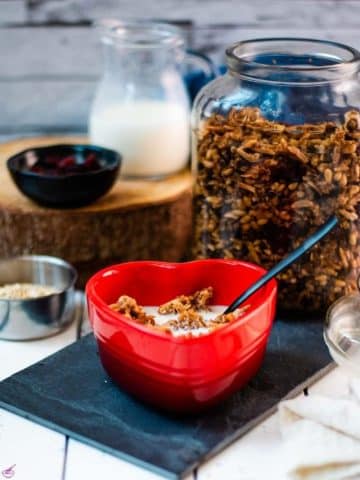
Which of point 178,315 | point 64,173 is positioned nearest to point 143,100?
point 64,173

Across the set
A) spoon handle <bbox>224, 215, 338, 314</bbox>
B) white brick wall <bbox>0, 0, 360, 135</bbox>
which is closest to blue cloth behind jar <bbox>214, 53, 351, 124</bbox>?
spoon handle <bbox>224, 215, 338, 314</bbox>

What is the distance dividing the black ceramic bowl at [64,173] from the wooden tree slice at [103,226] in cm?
2

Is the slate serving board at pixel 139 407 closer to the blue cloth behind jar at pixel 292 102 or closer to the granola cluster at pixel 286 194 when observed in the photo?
the granola cluster at pixel 286 194

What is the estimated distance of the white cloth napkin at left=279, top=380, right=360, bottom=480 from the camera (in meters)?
0.79

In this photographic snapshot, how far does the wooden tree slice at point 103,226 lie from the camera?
1.15 meters

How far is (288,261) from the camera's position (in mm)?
962

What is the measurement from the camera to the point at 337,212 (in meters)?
1.03

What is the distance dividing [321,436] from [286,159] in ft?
1.05

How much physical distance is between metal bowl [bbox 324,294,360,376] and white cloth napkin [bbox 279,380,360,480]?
0.19 ft

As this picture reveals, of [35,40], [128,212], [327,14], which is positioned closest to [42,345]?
[128,212]

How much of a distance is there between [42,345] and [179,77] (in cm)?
44

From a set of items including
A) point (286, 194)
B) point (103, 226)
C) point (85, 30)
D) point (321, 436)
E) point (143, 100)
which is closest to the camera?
point (321, 436)

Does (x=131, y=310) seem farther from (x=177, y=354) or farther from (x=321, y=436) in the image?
(x=321, y=436)

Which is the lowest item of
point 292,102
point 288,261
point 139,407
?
point 139,407
